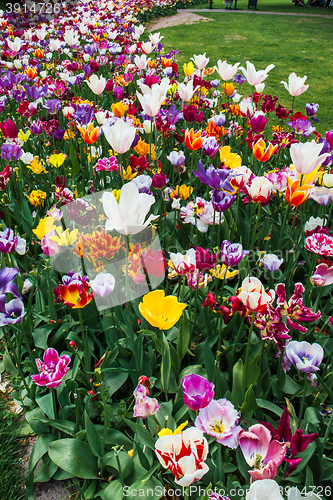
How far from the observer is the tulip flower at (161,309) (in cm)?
121

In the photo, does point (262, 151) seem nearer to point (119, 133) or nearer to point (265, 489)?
point (119, 133)

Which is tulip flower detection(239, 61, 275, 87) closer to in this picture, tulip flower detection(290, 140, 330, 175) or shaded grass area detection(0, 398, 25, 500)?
tulip flower detection(290, 140, 330, 175)

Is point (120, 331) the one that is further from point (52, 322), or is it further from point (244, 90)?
point (244, 90)

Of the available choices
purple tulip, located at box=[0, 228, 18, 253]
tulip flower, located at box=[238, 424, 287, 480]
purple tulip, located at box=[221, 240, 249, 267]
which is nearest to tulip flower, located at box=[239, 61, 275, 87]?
purple tulip, located at box=[221, 240, 249, 267]

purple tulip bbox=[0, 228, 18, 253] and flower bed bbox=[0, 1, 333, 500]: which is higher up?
purple tulip bbox=[0, 228, 18, 253]

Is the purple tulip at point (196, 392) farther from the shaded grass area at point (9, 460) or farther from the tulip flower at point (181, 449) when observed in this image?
the shaded grass area at point (9, 460)

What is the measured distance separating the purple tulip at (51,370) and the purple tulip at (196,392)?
0.44m

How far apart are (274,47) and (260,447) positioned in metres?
11.8

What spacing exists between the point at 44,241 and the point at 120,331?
57cm

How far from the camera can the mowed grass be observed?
259 inches

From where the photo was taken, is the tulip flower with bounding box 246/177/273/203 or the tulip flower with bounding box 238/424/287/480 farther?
the tulip flower with bounding box 246/177/273/203

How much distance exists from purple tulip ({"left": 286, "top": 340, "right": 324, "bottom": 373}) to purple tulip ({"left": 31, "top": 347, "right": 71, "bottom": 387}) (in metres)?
0.77

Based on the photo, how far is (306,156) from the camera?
5.62 feet

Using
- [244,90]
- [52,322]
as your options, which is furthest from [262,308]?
[244,90]
